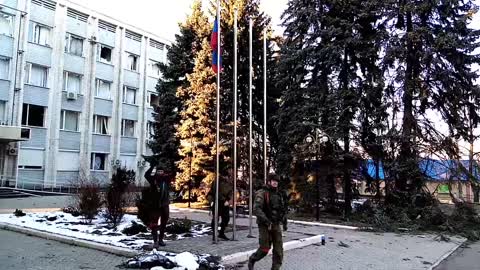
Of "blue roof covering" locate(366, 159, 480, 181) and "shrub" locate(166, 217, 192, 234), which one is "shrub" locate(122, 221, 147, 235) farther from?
"blue roof covering" locate(366, 159, 480, 181)

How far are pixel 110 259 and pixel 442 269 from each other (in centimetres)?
748

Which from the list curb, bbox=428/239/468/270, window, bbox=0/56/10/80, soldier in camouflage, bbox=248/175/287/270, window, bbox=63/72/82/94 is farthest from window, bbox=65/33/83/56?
soldier in camouflage, bbox=248/175/287/270

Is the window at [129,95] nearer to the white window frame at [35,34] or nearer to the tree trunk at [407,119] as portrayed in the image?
the white window frame at [35,34]

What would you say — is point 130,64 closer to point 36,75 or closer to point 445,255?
point 36,75

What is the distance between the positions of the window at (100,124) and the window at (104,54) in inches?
195

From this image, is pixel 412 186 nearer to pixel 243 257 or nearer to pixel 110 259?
pixel 243 257

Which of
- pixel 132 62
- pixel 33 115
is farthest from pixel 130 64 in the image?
pixel 33 115

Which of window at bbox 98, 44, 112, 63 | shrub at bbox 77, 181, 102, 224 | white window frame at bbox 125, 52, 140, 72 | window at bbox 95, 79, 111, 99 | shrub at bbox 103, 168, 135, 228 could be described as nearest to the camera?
shrub at bbox 103, 168, 135, 228

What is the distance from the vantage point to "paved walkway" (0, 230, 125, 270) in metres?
8.53

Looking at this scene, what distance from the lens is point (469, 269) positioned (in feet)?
35.4

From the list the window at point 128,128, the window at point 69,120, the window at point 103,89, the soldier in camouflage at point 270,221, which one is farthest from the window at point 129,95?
the soldier in camouflage at point 270,221

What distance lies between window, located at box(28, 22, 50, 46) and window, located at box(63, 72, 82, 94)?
2.90 metres

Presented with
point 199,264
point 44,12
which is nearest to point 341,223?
point 199,264

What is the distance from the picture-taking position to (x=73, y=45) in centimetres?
3759
